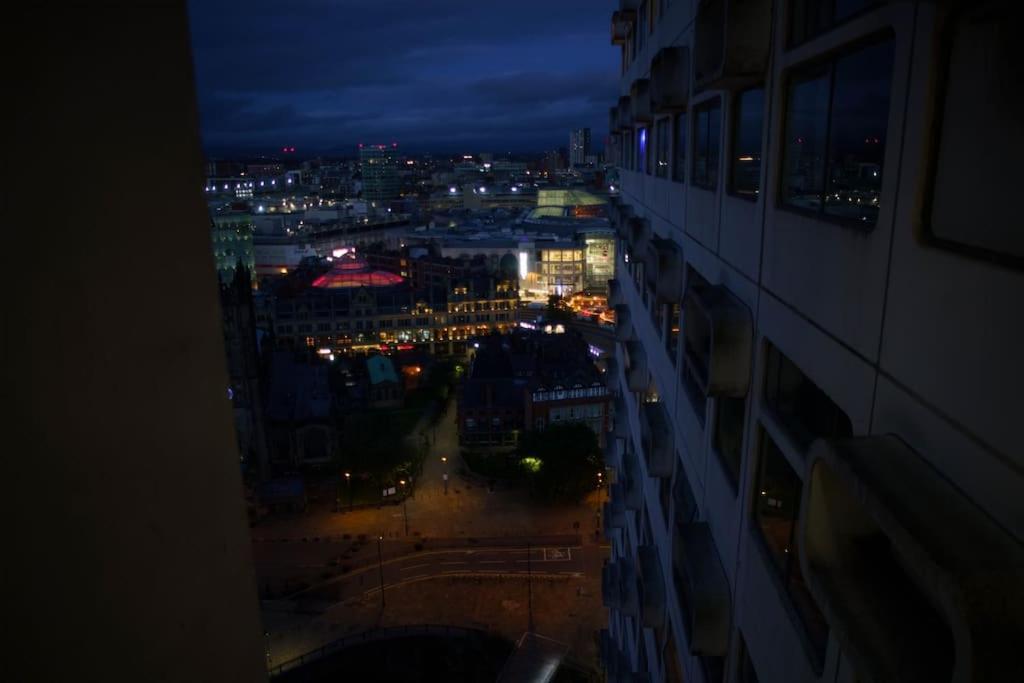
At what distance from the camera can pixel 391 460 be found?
3272cm

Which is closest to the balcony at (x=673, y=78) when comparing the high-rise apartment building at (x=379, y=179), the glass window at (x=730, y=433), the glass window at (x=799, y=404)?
the glass window at (x=730, y=433)

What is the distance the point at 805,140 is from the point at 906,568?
2201 mm

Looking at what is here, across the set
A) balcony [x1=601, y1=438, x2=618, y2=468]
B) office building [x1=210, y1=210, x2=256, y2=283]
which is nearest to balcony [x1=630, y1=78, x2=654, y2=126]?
balcony [x1=601, y1=438, x2=618, y2=468]

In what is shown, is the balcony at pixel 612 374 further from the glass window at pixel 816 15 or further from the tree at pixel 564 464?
the tree at pixel 564 464

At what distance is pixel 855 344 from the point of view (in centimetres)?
277

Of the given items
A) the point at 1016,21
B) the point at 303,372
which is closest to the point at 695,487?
the point at 1016,21

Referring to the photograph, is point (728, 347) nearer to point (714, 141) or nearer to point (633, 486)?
point (714, 141)

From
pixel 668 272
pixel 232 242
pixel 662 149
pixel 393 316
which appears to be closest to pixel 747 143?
pixel 668 272

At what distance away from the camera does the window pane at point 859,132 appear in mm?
2598

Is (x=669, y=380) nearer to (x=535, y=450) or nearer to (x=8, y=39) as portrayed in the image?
(x=8, y=39)

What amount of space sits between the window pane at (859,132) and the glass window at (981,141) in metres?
0.46

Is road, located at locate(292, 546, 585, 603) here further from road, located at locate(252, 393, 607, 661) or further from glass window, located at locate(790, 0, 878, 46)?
glass window, located at locate(790, 0, 878, 46)

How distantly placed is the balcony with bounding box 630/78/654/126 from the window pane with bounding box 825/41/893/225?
18.8ft

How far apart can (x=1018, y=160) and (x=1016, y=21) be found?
386 millimetres
